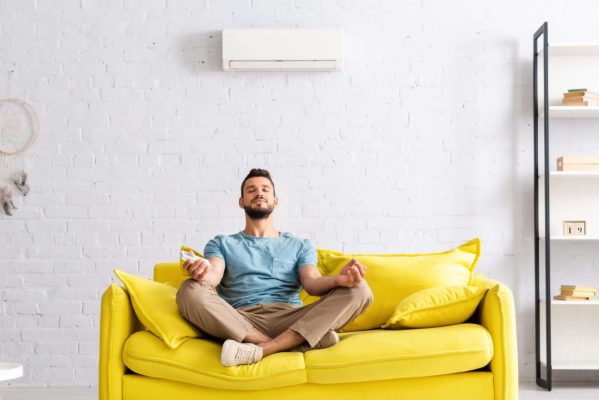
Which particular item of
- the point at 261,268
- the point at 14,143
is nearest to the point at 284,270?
the point at 261,268

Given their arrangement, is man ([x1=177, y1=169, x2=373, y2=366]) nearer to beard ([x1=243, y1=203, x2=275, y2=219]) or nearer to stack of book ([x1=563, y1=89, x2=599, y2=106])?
beard ([x1=243, y1=203, x2=275, y2=219])

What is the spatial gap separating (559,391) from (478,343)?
5.02 ft

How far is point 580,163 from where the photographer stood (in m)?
4.47

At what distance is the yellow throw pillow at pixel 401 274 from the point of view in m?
3.63

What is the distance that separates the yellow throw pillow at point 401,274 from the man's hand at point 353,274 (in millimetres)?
408

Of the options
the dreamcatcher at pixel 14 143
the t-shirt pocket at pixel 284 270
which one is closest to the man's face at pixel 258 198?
the t-shirt pocket at pixel 284 270

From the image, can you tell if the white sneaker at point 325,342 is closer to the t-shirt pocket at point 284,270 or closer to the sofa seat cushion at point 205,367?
the sofa seat cushion at point 205,367

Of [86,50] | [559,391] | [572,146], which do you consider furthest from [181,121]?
[559,391]

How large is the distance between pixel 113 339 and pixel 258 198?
1046mm

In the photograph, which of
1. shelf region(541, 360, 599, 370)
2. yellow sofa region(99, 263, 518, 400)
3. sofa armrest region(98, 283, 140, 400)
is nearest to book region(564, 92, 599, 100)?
shelf region(541, 360, 599, 370)

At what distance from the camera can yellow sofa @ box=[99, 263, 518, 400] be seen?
3.04 m

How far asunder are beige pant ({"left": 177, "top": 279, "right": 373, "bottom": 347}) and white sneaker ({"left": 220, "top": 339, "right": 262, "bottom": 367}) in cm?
10

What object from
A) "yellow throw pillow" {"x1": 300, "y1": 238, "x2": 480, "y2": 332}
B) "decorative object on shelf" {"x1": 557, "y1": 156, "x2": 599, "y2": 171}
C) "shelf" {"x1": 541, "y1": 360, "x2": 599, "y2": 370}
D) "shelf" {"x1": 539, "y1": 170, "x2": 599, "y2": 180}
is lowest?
"shelf" {"x1": 541, "y1": 360, "x2": 599, "y2": 370}

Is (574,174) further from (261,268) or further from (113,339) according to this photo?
(113,339)
